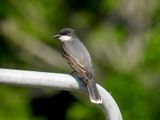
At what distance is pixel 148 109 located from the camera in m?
9.99

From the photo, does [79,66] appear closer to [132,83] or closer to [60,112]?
[132,83]

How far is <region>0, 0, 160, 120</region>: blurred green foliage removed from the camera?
35.0 ft

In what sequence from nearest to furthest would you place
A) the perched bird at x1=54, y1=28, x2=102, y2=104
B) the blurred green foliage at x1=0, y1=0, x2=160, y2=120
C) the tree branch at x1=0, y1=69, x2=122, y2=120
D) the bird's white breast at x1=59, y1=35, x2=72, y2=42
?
the tree branch at x1=0, y1=69, x2=122, y2=120 → the perched bird at x1=54, y1=28, x2=102, y2=104 → the bird's white breast at x1=59, y1=35, x2=72, y2=42 → the blurred green foliage at x1=0, y1=0, x2=160, y2=120

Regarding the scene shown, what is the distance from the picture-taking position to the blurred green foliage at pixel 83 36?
10664 millimetres

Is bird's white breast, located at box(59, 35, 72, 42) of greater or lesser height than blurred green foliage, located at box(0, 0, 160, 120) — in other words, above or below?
below

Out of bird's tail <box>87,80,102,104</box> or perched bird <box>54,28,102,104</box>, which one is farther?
perched bird <box>54,28,102,104</box>

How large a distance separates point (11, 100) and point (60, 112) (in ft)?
6.81

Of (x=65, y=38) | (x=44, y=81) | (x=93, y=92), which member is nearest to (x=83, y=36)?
(x=65, y=38)

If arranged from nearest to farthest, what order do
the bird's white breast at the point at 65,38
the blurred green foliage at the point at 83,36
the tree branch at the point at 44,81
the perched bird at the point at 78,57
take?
the tree branch at the point at 44,81 < the perched bird at the point at 78,57 < the bird's white breast at the point at 65,38 < the blurred green foliage at the point at 83,36

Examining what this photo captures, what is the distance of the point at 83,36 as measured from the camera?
1270 centimetres

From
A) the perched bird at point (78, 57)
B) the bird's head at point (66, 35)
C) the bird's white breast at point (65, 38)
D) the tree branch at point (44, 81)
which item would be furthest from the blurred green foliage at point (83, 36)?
the tree branch at point (44, 81)

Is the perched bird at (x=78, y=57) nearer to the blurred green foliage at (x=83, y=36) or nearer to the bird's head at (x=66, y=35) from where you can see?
the bird's head at (x=66, y=35)

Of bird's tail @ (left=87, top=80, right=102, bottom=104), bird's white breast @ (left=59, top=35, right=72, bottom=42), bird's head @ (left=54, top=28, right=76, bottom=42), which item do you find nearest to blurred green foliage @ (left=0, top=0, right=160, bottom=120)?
bird's head @ (left=54, top=28, right=76, bottom=42)

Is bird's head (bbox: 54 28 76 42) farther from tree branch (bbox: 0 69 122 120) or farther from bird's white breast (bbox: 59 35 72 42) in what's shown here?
tree branch (bbox: 0 69 122 120)
